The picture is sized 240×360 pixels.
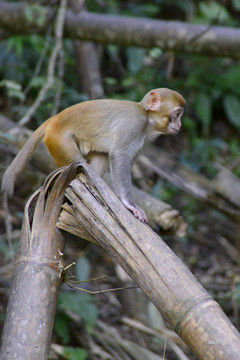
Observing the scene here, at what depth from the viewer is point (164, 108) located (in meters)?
3.81

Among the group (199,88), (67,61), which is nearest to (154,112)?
(67,61)

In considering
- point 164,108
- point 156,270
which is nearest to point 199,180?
point 164,108

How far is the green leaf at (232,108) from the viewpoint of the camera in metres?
8.25

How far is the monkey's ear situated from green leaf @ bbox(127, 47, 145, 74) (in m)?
3.84

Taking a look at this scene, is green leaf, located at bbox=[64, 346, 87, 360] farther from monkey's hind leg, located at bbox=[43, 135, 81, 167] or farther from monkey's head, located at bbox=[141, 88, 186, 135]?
monkey's head, located at bbox=[141, 88, 186, 135]

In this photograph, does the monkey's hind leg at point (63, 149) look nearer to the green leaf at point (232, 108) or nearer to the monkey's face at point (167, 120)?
the monkey's face at point (167, 120)

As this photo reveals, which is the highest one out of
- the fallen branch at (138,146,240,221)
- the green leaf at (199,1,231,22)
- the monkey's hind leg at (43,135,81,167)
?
the green leaf at (199,1,231,22)

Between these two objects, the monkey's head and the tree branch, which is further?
the tree branch

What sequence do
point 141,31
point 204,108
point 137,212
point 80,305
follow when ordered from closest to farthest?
1. point 137,212
2. point 80,305
3. point 141,31
4. point 204,108

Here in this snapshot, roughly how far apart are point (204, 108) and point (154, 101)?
452 centimetres

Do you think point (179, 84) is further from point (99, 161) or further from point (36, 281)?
point (36, 281)

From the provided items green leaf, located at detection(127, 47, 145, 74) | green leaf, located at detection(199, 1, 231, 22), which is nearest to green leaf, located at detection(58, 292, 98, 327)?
green leaf, located at detection(127, 47, 145, 74)

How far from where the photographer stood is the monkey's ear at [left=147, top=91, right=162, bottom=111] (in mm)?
3801

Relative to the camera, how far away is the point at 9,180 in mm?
3260
